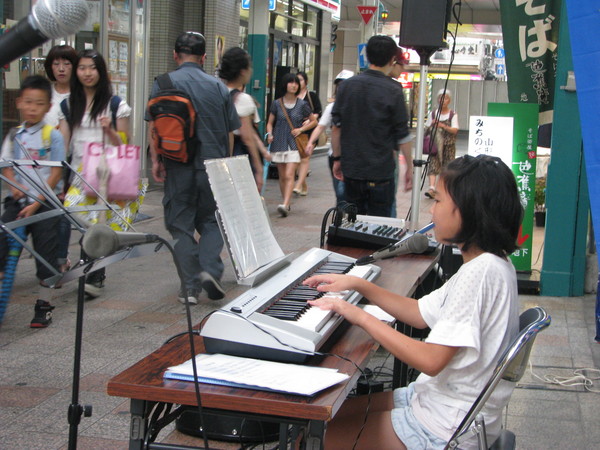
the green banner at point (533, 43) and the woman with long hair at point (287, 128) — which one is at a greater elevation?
the green banner at point (533, 43)

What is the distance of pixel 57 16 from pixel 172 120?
442 cm

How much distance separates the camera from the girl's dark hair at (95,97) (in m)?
6.31

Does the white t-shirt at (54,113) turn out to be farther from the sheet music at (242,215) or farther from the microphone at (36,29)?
the microphone at (36,29)

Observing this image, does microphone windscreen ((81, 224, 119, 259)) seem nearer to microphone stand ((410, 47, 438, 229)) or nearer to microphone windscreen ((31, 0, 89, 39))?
microphone windscreen ((31, 0, 89, 39))

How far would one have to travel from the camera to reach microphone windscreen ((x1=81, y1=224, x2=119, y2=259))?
1798 millimetres

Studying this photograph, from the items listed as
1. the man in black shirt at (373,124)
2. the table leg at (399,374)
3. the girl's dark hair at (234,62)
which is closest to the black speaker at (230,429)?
the table leg at (399,374)

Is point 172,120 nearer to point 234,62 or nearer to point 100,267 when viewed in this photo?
point 234,62

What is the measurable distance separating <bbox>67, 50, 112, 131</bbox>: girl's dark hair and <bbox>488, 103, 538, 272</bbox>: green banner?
143 inches

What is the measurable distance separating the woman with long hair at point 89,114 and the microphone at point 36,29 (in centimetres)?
465

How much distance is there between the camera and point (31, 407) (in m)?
4.34

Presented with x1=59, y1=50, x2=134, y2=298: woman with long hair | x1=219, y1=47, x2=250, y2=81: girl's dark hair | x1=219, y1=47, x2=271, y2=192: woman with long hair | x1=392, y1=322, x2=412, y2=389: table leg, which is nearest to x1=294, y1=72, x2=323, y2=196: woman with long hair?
x1=219, y1=47, x2=271, y2=192: woman with long hair

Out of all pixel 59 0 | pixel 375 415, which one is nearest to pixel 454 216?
pixel 375 415

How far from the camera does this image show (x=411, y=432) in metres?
2.60

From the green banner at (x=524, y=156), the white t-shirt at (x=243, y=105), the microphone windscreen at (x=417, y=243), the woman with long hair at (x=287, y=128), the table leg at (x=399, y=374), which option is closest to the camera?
the microphone windscreen at (x=417, y=243)
